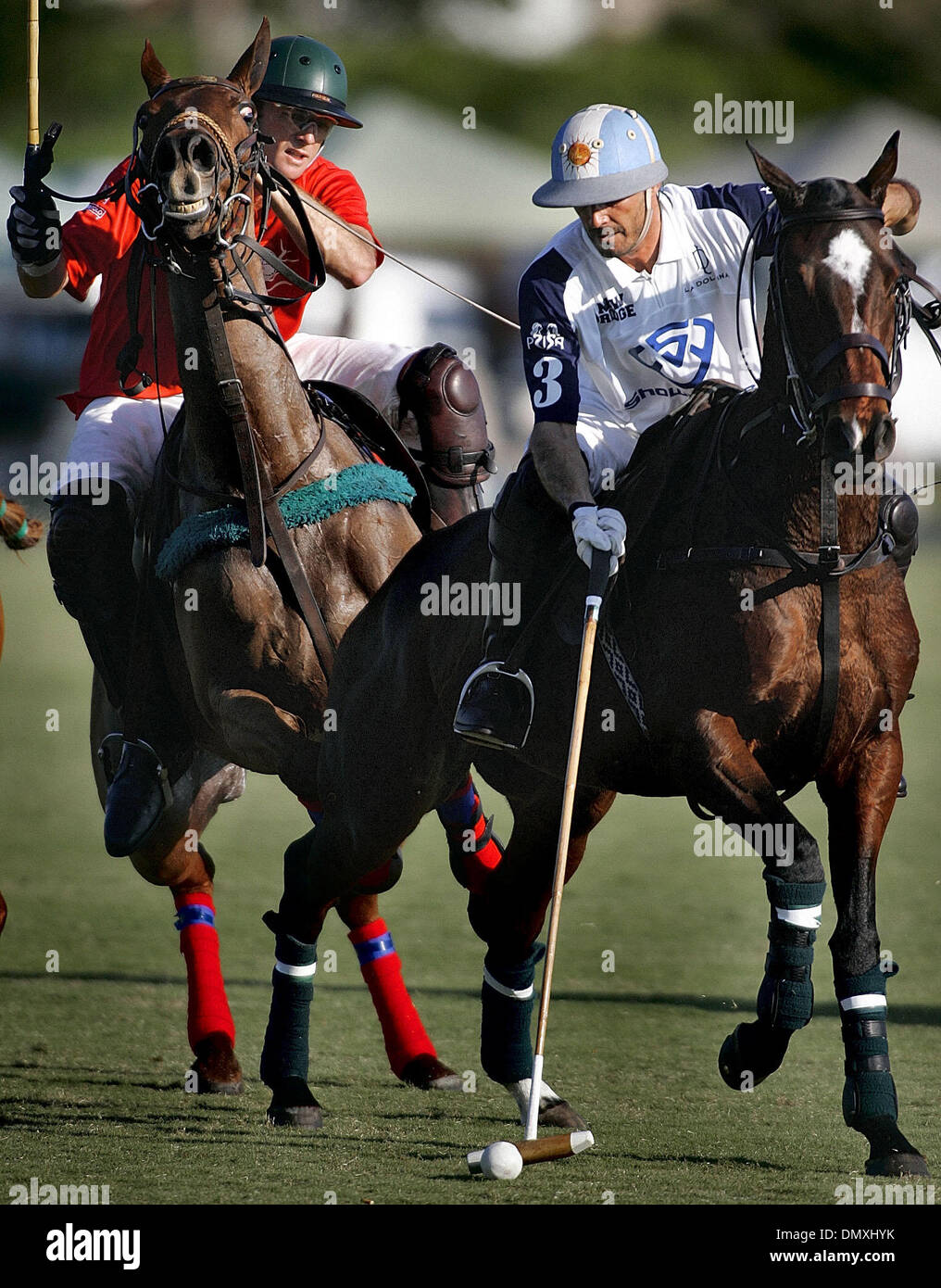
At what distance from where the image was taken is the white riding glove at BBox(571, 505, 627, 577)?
4.97 meters

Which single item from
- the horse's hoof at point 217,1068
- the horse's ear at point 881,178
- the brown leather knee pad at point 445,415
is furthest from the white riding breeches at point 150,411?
the horse's ear at point 881,178

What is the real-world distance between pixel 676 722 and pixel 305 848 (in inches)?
62.7

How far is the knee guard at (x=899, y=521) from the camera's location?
4.96 metres

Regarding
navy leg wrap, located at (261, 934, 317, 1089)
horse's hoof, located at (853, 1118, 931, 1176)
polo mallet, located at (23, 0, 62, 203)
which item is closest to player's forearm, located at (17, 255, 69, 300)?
polo mallet, located at (23, 0, 62, 203)

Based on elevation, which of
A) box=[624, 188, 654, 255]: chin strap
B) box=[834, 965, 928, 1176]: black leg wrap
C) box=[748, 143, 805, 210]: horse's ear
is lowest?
box=[834, 965, 928, 1176]: black leg wrap

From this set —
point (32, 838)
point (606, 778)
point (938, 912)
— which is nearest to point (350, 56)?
point (32, 838)

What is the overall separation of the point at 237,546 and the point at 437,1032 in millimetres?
2172

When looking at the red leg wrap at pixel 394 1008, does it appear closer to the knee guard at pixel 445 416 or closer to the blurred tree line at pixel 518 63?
the knee guard at pixel 445 416

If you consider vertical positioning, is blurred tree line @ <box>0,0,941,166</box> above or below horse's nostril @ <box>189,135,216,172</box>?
above

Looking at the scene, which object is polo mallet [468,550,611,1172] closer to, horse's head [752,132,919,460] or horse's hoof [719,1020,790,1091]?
horse's hoof [719,1020,790,1091]

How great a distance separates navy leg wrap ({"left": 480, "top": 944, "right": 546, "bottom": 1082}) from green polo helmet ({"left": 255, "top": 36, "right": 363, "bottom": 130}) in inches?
110

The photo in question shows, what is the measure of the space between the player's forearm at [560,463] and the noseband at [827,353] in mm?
635

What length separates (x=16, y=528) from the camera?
6.64m

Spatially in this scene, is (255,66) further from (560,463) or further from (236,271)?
(560,463)
